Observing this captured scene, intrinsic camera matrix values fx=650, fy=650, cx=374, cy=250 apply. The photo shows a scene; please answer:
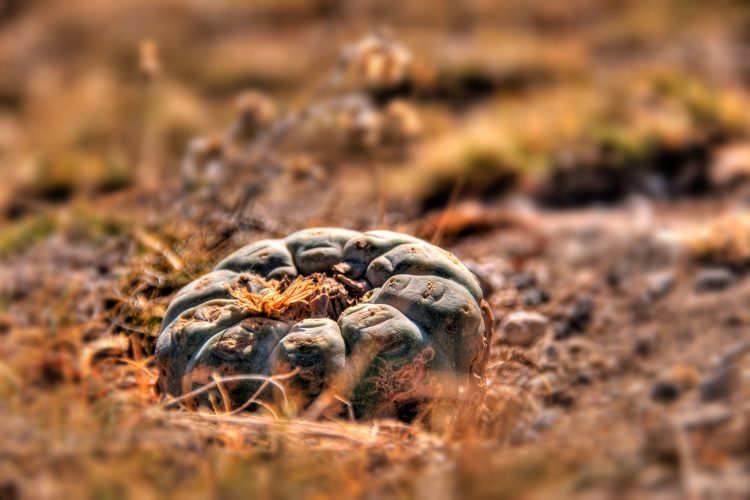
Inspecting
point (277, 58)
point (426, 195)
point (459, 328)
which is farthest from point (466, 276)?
point (277, 58)

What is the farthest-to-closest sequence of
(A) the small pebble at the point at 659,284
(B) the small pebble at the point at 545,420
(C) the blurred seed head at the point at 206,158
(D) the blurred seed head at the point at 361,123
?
(C) the blurred seed head at the point at 206,158, (D) the blurred seed head at the point at 361,123, (A) the small pebble at the point at 659,284, (B) the small pebble at the point at 545,420

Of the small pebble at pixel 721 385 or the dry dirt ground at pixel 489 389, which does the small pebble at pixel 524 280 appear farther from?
the small pebble at pixel 721 385

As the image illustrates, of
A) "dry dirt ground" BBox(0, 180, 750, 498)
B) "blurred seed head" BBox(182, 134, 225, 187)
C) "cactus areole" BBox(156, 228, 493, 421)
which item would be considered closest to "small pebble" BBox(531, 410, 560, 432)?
"dry dirt ground" BBox(0, 180, 750, 498)

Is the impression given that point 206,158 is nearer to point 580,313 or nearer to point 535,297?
point 535,297

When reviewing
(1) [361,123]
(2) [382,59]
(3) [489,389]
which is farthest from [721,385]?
(1) [361,123]

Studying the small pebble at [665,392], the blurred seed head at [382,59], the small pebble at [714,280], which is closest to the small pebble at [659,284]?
the small pebble at [714,280]
